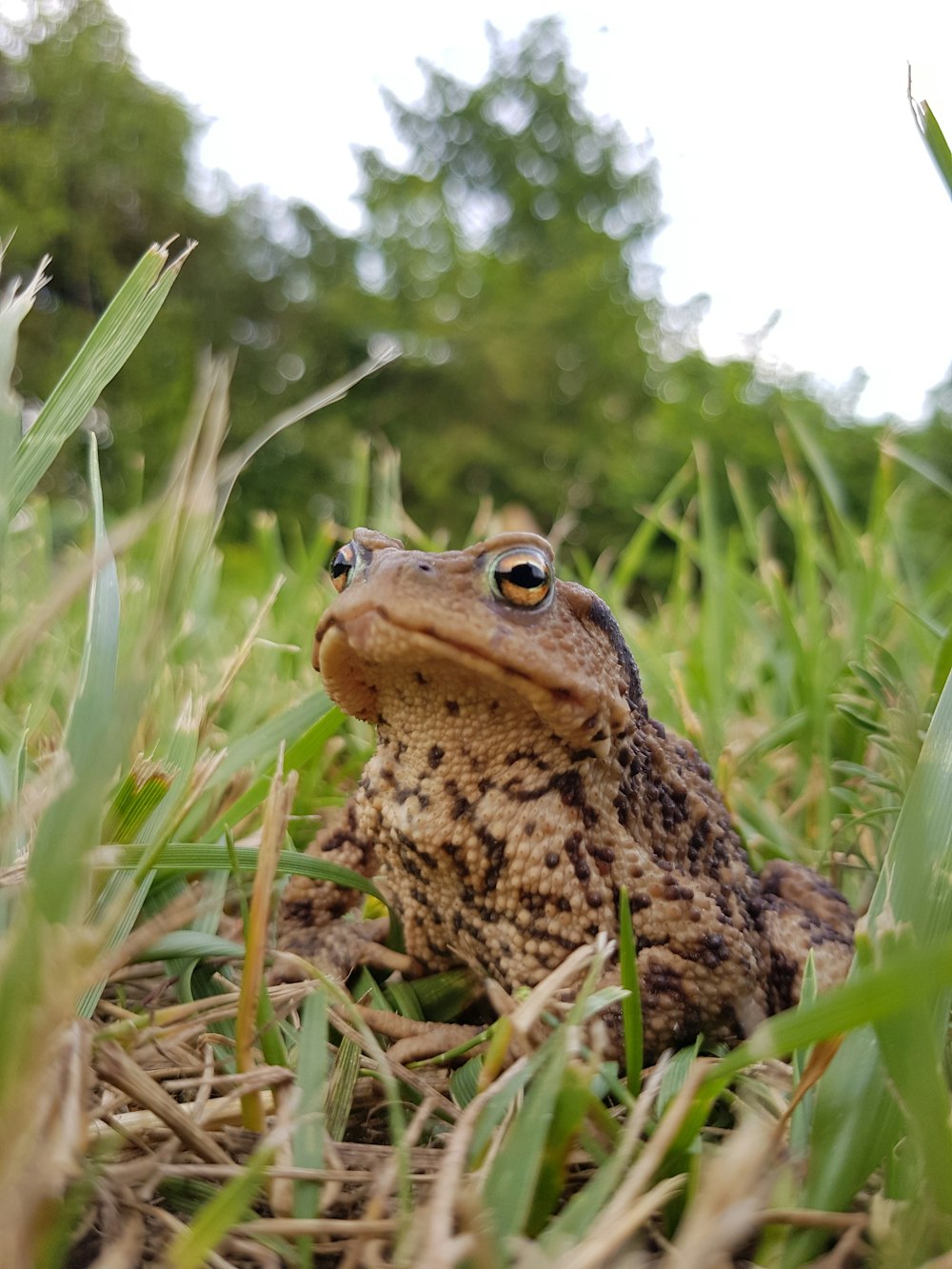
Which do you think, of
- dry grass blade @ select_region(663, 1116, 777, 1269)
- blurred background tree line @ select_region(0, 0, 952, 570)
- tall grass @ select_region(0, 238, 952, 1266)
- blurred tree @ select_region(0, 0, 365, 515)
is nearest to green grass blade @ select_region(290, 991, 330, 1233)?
tall grass @ select_region(0, 238, 952, 1266)

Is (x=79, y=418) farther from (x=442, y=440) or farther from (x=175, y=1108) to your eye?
(x=442, y=440)

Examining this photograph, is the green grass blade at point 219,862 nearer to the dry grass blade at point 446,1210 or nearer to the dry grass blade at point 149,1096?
the dry grass blade at point 149,1096

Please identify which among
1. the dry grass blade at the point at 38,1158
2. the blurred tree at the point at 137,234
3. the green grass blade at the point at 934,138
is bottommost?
the dry grass blade at the point at 38,1158

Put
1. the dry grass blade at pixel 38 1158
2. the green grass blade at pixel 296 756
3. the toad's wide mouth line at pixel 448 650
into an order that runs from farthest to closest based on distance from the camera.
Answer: the green grass blade at pixel 296 756, the toad's wide mouth line at pixel 448 650, the dry grass blade at pixel 38 1158

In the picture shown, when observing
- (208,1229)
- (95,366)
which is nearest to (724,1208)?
(208,1229)

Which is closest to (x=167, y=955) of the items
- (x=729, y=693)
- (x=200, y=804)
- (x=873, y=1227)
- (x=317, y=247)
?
(x=200, y=804)

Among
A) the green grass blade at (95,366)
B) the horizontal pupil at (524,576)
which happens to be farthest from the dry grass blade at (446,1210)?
the green grass blade at (95,366)
